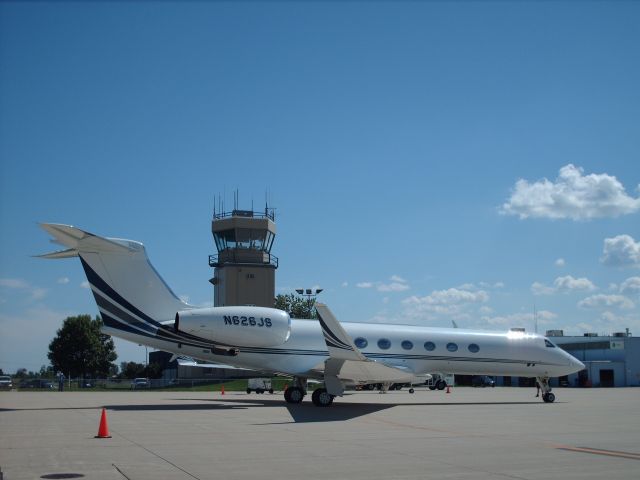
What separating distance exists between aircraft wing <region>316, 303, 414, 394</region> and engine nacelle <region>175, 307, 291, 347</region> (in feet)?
8.52

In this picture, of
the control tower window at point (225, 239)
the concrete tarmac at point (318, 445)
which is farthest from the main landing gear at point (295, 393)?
the control tower window at point (225, 239)

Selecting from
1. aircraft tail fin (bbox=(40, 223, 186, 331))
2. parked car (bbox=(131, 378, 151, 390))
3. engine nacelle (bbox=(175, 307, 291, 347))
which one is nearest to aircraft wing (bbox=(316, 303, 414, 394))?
engine nacelle (bbox=(175, 307, 291, 347))

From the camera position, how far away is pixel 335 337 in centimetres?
1980

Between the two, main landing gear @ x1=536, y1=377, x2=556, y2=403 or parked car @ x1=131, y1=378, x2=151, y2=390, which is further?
parked car @ x1=131, y1=378, x2=151, y2=390

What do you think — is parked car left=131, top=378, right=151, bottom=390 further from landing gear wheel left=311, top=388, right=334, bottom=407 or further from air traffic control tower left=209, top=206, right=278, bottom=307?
landing gear wheel left=311, top=388, right=334, bottom=407

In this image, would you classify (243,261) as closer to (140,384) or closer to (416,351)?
(140,384)

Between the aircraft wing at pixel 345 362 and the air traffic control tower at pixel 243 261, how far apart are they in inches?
1305

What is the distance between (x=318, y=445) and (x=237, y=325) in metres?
10.6

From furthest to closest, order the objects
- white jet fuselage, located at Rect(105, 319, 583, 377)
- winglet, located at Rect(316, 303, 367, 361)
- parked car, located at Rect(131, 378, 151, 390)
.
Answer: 1. parked car, located at Rect(131, 378, 151, 390)
2. white jet fuselage, located at Rect(105, 319, 583, 377)
3. winglet, located at Rect(316, 303, 367, 361)

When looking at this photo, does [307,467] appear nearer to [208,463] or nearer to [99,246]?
[208,463]

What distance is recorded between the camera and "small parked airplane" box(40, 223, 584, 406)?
68.9 ft

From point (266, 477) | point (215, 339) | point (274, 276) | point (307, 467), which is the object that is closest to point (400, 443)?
point (307, 467)

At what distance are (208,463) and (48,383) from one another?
156 feet

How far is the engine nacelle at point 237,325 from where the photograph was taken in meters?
22.0
